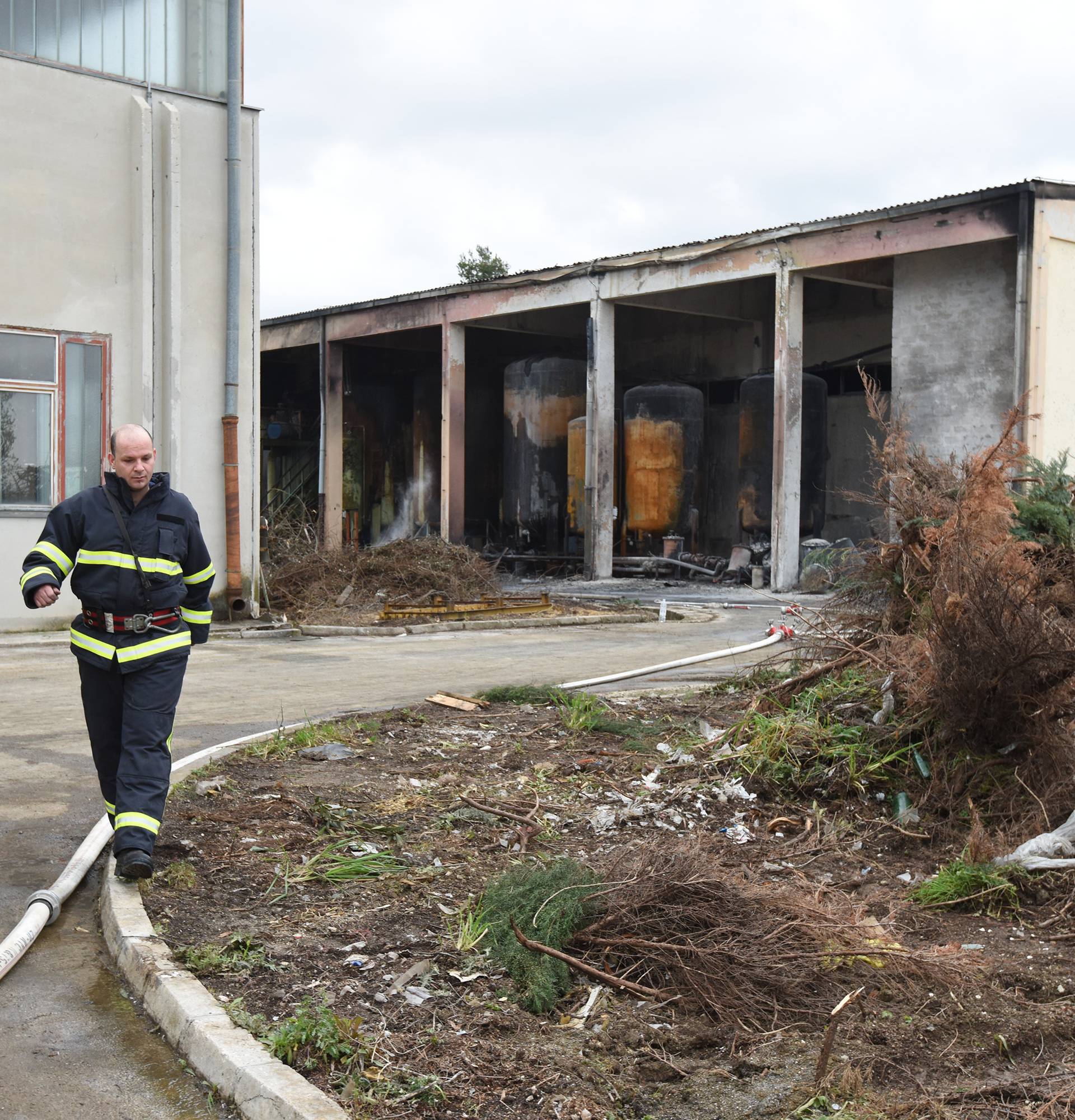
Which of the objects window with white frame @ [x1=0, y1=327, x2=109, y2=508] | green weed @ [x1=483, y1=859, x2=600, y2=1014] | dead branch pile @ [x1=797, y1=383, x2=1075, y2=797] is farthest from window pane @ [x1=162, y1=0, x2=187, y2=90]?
green weed @ [x1=483, y1=859, x2=600, y2=1014]

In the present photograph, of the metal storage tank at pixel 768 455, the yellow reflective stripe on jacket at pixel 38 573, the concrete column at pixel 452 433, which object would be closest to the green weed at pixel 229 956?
the yellow reflective stripe on jacket at pixel 38 573

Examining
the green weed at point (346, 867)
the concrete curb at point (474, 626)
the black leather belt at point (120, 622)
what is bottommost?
the concrete curb at point (474, 626)

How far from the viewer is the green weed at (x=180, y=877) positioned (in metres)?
5.02

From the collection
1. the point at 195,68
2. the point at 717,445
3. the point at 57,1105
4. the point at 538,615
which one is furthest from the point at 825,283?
the point at 57,1105

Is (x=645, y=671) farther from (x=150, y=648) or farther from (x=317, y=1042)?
(x=317, y=1042)

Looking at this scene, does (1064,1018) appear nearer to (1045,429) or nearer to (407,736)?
(407,736)

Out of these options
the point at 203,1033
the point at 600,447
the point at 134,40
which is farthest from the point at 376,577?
the point at 203,1033

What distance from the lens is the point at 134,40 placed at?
571 inches

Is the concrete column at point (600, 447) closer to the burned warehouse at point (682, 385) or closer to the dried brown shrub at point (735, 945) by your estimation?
the burned warehouse at point (682, 385)

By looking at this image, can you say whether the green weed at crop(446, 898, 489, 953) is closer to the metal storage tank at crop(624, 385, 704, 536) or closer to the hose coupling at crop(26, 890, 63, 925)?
the hose coupling at crop(26, 890, 63, 925)

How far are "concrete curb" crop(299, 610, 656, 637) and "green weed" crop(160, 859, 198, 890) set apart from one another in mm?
10146

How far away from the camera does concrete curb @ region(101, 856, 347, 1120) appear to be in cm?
320

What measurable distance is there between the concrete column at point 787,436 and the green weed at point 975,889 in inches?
714

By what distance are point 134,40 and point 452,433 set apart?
15055 millimetres
